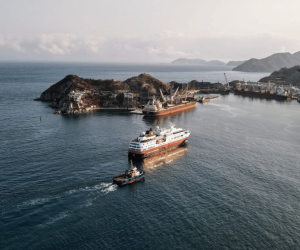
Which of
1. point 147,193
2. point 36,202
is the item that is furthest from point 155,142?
point 36,202

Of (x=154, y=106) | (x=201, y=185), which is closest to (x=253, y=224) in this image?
(x=201, y=185)

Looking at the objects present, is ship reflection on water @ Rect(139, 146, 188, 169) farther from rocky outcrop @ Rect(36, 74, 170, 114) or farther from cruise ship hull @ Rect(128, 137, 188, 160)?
rocky outcrop @ Rect(36, 74, 170, 114)

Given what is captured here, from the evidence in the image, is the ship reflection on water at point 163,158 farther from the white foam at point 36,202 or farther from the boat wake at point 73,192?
the white foam at point 36,202

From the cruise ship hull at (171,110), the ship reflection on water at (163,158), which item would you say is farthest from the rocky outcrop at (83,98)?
the ship reflection on water at (163,158)

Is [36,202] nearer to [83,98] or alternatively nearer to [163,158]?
[163,158]

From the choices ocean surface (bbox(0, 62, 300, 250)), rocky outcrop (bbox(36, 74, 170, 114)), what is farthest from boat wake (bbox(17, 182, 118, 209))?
A: rocky outcrop (bbox(36, 74, 170, 114))
